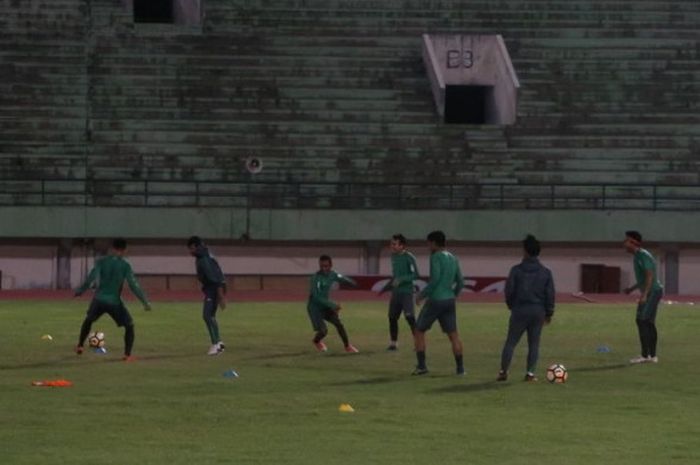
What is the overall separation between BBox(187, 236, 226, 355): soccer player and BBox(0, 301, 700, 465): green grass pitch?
1.44 feet

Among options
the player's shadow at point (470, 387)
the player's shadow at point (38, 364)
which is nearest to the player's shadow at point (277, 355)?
the player's shadow at point (38, 364)

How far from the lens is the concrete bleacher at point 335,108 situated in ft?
161

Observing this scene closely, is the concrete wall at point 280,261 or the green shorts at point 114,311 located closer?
the green shorts at point 114,311

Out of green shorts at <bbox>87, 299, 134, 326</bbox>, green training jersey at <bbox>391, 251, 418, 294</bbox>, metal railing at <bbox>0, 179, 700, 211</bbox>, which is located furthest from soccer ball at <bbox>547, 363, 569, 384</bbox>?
metal railing at <bbox>0, 179, 700, 211</bbox>

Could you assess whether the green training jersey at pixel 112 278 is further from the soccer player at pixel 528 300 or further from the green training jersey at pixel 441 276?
the soccer player at pixel 528 300

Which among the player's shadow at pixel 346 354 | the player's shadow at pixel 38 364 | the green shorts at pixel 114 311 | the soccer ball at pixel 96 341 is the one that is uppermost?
Answer: the green shorts at pixel 114 311

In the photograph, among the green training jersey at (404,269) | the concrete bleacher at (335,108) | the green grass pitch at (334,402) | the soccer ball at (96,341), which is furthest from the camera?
the concrete bleacher at (335,108)

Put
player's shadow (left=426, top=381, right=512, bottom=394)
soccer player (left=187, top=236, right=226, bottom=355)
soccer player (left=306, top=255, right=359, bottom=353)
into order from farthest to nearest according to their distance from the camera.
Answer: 1. soccer player (left=306, top=255, right=359, bottom=353)
2. soccer player (left=187, top=236, right=226, bottom=355)
3. player's shadow (left=426, top=381, right=512, bottom=394)

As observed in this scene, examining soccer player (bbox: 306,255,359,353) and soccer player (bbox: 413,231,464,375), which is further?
soccer player (bbox: 306,255,359,353)

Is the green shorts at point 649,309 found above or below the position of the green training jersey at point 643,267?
below

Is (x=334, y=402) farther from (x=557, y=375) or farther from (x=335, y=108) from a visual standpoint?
(x=335, y=108)

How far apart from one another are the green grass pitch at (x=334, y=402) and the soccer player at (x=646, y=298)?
0.47 m

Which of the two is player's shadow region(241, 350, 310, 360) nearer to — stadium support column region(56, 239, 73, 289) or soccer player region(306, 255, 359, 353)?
soccer player region(306, 255, 359, 353)

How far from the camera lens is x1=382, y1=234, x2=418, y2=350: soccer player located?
2644cm
